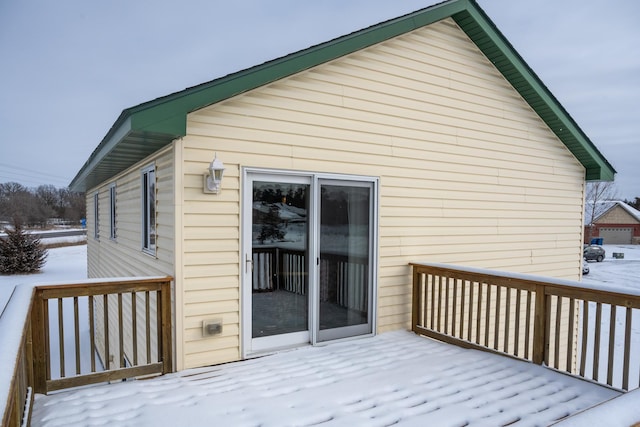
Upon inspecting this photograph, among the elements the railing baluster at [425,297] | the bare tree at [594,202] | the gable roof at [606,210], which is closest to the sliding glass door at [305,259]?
the railing baluster at [425,297]

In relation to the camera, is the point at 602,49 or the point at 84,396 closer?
the point at 84,396

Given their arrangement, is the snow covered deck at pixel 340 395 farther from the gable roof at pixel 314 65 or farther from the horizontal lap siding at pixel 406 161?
the gable roof at pixel 314 65

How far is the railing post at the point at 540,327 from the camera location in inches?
148

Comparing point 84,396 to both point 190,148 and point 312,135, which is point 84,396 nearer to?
point 190,148

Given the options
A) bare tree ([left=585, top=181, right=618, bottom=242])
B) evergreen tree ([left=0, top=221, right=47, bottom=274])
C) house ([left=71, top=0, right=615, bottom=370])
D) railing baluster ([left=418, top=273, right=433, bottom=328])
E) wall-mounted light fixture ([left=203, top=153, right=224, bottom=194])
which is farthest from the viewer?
bare tree ([left=585, top=181, right=618, bottom=242])

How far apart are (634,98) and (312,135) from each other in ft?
120

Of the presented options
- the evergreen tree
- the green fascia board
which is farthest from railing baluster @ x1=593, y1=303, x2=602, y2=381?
the evergreen tree

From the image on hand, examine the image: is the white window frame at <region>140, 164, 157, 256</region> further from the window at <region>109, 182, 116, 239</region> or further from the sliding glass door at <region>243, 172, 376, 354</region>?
the window at <region>109, 182, 116, 239</region>

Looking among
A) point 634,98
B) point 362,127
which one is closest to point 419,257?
point 362,127

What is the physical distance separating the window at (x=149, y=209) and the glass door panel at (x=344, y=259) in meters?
1.98

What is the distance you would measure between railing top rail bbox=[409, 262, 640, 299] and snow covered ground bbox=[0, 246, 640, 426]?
0.82 meters

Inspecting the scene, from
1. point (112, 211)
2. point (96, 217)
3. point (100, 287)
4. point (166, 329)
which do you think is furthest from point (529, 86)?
point (96, 217)

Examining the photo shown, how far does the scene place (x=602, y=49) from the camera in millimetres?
20156

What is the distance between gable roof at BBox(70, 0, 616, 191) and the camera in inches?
132
